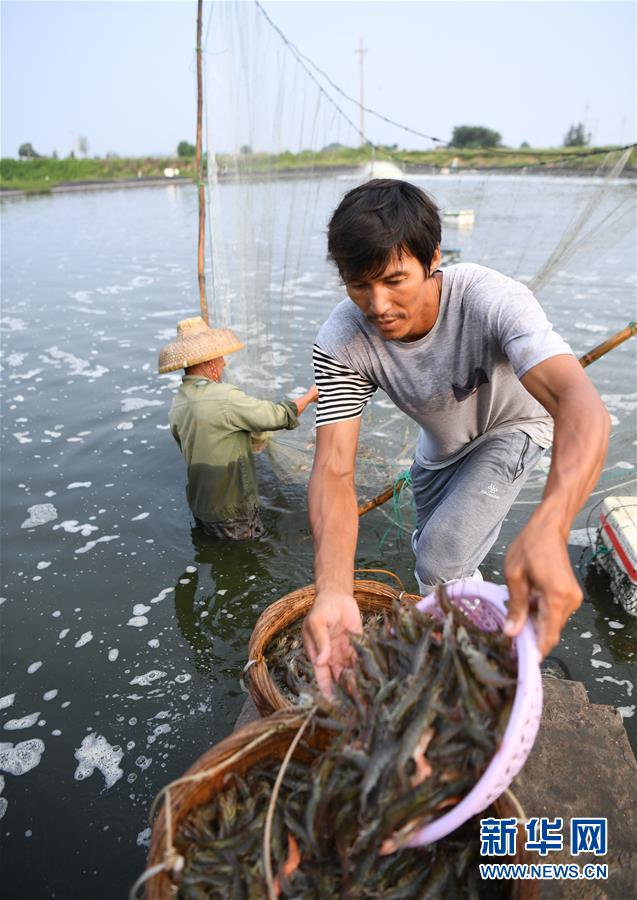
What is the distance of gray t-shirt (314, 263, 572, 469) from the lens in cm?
269

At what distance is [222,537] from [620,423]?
16.1ft

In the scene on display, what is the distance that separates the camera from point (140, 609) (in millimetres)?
4832

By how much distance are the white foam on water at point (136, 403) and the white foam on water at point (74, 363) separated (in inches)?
51.3

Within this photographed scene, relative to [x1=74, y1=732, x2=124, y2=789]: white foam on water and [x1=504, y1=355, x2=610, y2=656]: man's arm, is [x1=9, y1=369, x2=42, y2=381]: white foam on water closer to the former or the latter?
[x1=74, y1=732, x2=124, y2=789]: white foam on water

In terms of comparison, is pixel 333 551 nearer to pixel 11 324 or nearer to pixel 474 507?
pixel 474 507

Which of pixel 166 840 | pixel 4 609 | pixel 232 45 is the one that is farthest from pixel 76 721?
pixel 232 45

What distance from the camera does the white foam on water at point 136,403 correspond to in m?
8.62

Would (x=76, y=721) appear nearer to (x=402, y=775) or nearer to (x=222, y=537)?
(x=222, y=537)

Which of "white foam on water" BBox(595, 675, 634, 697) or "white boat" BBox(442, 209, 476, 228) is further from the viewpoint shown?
"white boat" BBox(442, 209, 476, 228)

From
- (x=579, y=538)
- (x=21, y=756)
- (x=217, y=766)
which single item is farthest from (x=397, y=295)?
(x=579, y=538)

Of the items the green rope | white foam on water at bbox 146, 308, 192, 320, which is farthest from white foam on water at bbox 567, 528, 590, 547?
white foam on water at bbox 146, 308, 192, 320

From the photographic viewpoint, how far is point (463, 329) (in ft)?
9.16

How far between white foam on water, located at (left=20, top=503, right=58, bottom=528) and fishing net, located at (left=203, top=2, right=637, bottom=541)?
86.2 inches

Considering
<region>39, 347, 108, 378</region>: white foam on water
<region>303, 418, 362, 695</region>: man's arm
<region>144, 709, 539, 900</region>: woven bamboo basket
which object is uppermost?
<region>303, 418, 362, 695</region>: man's arm
